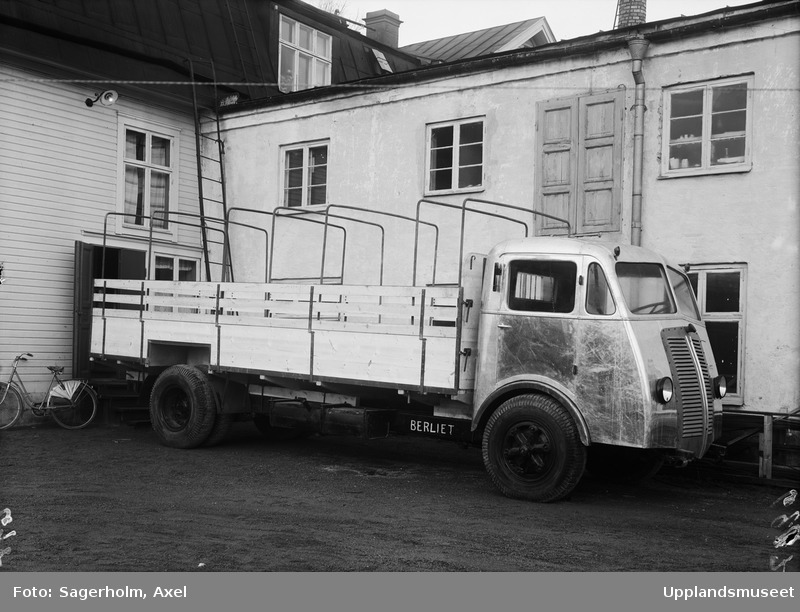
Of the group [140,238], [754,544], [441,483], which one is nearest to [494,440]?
[441,483]

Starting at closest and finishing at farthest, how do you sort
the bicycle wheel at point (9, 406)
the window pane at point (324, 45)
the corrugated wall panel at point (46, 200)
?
the bicycle wheel at point (9, 406) → the corrugated wall panel at point (46, 200) → the window pane at point (324, 45)

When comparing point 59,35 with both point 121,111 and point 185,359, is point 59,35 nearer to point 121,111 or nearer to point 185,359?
point 121,111

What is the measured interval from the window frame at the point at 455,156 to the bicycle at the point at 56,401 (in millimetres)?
6223

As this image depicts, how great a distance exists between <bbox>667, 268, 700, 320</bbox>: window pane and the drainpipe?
78.8 inches

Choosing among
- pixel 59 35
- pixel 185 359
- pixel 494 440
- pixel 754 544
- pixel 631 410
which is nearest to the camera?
pixel 754 544

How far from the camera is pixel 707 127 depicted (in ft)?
36.8

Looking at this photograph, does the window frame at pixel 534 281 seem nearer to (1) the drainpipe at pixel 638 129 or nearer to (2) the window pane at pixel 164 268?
(1) the drainpipe at pixel 638 129

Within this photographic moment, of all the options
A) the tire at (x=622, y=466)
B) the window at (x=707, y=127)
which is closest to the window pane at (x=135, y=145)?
the window at (x=707, y=127)

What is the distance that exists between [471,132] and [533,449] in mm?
6482

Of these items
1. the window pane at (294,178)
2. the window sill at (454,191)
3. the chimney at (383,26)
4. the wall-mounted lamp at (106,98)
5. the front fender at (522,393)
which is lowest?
the front fender at (522,393)

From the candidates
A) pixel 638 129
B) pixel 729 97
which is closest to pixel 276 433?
pixel 638 129

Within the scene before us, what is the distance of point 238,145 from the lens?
1631 cm

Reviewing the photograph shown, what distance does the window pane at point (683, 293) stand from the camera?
9.17 meters

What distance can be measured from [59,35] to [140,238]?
354 cm
